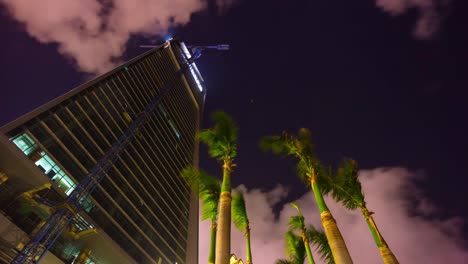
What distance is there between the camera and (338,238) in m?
9.18

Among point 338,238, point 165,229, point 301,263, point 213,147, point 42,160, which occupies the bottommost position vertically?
point 338,238

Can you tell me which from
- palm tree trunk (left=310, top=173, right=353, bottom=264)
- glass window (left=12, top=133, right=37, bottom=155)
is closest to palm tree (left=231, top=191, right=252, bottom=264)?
palm tree trunk (left=310, top=173, right=353, bottom=264)

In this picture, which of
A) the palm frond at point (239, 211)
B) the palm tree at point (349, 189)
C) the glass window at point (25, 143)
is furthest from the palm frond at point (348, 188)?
the glass window at point (25, 143)

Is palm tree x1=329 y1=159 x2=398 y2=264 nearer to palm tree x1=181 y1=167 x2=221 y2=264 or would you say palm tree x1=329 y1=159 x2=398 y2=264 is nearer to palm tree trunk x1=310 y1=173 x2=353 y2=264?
palm tree trunk x1=310 y1=173 x2=353 y2=264

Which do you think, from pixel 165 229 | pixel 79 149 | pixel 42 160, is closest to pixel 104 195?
pixel 79 149

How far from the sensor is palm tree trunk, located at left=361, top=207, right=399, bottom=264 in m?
10.4

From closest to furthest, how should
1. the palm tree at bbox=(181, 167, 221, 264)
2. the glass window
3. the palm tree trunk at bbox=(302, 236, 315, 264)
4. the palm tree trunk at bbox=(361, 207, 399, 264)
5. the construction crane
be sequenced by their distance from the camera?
the palm tree trunk at bbox=(361, 207, 399, 264)
the palm tree at bbox=(181, 167, 221, 264)
the palm tree trunk at bbox=(302, 236, 315, 264)
the construction crane
the glass window

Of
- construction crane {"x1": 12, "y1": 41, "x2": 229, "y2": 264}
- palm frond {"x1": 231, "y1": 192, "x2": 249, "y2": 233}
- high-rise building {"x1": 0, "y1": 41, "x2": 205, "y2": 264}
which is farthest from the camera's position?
high-rise building {"x1": 0, "y1": 41, "x2": 205, "y2": 264}

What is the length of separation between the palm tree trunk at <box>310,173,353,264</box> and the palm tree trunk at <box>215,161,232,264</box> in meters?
3.09

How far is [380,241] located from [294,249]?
17.9ft

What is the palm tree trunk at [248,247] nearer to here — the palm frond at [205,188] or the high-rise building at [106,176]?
the palm frond at [205,188]

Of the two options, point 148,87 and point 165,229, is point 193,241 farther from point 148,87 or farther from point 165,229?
point 148,87

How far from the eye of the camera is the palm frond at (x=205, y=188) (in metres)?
12.2

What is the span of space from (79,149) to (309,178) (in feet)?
137
